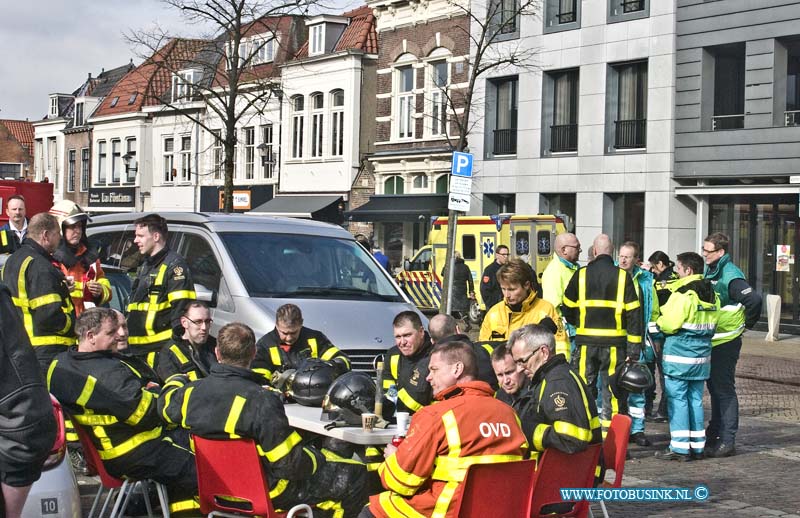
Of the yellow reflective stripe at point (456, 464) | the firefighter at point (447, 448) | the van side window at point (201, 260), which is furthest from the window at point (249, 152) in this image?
the yellow reflective stripe at point (456, 464)

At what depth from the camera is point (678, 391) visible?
10305 mm

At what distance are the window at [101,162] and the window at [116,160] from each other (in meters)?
1.13

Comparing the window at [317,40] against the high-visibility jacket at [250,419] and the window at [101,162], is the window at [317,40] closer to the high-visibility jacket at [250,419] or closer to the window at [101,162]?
the window at [101,162]

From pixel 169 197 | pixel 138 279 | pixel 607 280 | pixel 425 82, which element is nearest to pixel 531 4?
pixel 425 82

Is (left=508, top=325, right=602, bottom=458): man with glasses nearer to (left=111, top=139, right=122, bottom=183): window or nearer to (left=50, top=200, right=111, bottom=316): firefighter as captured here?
(left=50, top=200, right=111, bottom=316): firefighter

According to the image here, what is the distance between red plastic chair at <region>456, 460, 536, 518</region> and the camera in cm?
488

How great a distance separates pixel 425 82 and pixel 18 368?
31592 millimetres

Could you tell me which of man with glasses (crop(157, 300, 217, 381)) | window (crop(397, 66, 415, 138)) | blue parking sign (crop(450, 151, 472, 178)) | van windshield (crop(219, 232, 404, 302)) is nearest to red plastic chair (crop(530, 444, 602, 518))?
man with glasses (crop(157, 300, 217, 381))

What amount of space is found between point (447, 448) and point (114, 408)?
2242mm

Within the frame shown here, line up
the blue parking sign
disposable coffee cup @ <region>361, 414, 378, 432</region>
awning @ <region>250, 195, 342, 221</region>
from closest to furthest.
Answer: disposable coffee cup @ <region>361, 414, 378, 432</region> < the blue parking sign < awning @ <region>250, 195, 342, 221</region>

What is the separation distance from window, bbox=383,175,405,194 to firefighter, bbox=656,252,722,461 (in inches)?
996

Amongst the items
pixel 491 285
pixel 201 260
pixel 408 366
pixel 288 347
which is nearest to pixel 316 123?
pixel 491 285

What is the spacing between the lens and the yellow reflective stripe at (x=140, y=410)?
6.33 m

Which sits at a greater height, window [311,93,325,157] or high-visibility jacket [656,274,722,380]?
window [311,93,325,157]
